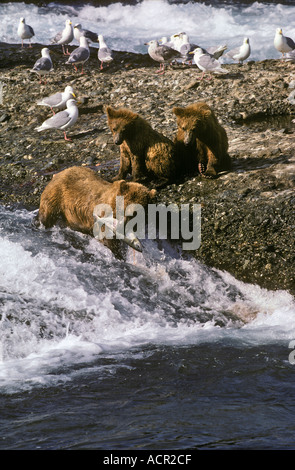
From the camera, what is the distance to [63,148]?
33.0 ft

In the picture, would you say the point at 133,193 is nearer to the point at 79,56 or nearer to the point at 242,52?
the point at 79,56

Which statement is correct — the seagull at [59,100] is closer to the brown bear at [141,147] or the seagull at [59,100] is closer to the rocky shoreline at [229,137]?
the rocky shoreline at [229,137]

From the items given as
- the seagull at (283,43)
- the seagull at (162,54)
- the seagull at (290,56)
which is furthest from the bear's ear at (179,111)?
the seagull at (283,43)

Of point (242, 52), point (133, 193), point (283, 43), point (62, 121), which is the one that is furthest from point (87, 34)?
point (133, 193)

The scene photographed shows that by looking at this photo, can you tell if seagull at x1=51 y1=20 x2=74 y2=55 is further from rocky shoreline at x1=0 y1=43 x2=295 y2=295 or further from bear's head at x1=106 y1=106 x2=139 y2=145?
bear's head at x1=106 y1=106 x2=139 y2=145

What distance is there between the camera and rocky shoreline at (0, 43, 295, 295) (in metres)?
6.99

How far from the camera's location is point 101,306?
6332 millimetres

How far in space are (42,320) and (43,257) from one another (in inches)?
51.3

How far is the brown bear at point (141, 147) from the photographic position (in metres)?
7.74

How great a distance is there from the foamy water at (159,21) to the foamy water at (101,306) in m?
14.8

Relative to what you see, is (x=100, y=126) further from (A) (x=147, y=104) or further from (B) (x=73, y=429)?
(B) (x=73, y=429)

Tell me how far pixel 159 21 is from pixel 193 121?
1770 centimetres
